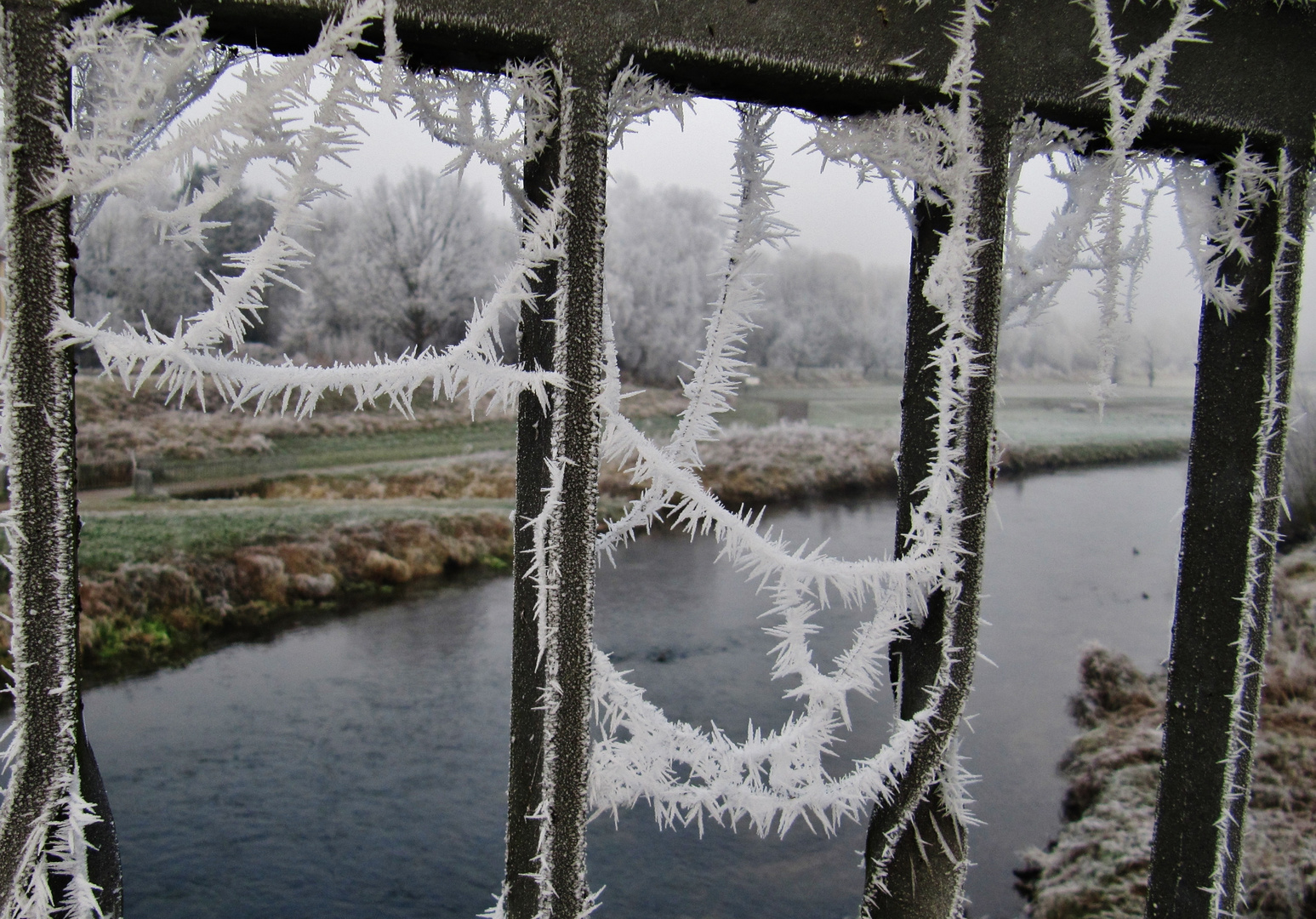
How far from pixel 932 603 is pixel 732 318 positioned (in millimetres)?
154

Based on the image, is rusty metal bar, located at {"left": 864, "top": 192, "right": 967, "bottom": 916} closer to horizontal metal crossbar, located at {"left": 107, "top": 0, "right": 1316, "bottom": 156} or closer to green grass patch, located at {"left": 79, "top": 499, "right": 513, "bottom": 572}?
horizontal metal crossbar, located at {"left": 107, "top": 0, "right": 1316, "bottom": 156}

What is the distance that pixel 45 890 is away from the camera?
22cm

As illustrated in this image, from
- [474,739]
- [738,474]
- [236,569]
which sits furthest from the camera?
[738,474]

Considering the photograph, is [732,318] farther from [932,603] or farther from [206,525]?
[206,525]

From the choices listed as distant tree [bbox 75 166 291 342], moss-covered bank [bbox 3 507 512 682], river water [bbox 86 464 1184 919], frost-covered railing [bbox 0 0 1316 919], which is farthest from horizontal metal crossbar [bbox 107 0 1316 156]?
moss-covered bank [bbox 3 507 512 682]

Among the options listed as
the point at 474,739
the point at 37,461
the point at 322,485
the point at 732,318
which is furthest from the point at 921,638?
the point at 322,485

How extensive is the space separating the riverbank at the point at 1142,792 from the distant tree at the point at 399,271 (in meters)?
1.96

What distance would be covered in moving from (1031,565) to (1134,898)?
1046 mm

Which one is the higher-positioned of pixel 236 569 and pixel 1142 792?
pixel 236 569

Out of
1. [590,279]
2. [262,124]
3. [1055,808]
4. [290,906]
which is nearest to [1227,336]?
[590,279]

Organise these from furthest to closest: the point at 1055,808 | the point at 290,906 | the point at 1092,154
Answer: the point at 1055,808 < the point at 290,906 < the point at 1092,154

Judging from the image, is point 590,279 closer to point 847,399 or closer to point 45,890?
point 45,890

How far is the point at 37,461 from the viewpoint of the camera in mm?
207

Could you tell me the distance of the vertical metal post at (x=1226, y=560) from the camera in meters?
0.36
